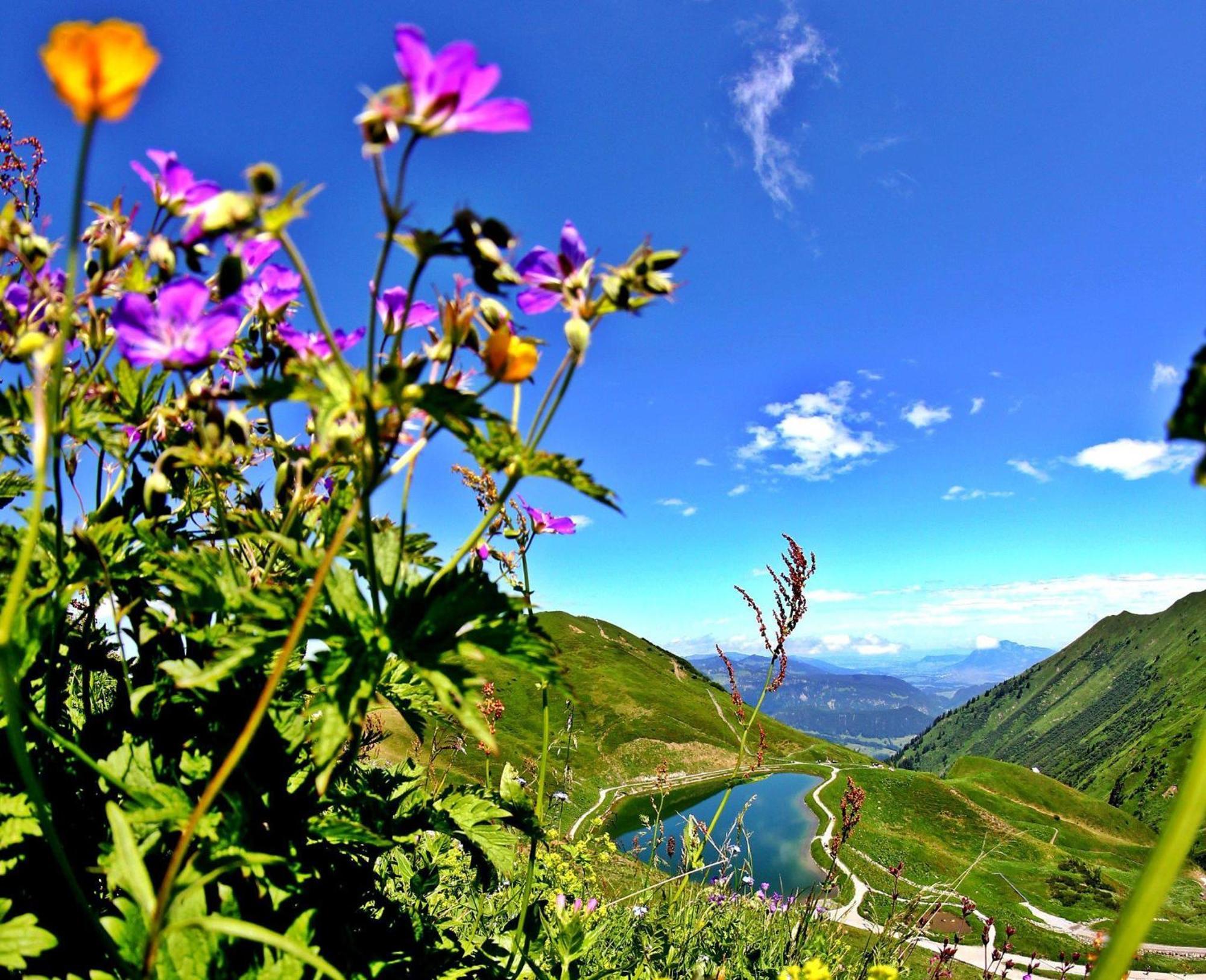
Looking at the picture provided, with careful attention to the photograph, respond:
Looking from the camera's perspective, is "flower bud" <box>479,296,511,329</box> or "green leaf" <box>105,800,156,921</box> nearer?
"green leaf" <box>105,800,156,921</box>

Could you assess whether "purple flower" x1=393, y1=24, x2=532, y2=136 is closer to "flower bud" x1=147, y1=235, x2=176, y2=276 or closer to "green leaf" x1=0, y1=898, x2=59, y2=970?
"flower bud" x1=147, y1=235, x2=176, y2=276

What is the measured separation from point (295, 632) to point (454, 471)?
1951 millimetres

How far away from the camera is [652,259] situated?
5.28ft

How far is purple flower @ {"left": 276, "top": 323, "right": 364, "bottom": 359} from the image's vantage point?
1.85 m

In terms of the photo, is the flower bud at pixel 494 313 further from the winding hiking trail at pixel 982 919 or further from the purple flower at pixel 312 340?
the winding hiking trail at pixel 982 919

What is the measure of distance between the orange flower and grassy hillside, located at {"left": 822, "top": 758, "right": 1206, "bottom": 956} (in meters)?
38.2

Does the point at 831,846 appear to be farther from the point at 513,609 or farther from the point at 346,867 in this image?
the point at 513,609

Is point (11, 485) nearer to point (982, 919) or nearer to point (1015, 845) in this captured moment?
point (982, 919)

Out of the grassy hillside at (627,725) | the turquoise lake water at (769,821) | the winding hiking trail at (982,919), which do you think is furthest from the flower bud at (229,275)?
the grassy hillside at (627,725)

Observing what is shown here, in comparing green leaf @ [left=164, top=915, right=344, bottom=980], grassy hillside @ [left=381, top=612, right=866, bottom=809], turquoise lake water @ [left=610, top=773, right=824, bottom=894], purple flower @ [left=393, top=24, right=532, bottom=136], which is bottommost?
turquoise lake water @ [left=610, top=773, right=824, bottom=894]

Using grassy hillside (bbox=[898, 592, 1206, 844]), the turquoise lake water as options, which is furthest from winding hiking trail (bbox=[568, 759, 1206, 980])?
grassy hillside (bbox=[898, 592, 1206, 844])

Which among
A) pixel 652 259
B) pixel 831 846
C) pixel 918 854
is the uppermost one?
pixel 652 259

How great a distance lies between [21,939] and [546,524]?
6.77ft

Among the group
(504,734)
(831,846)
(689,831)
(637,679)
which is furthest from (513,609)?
(637,679)
